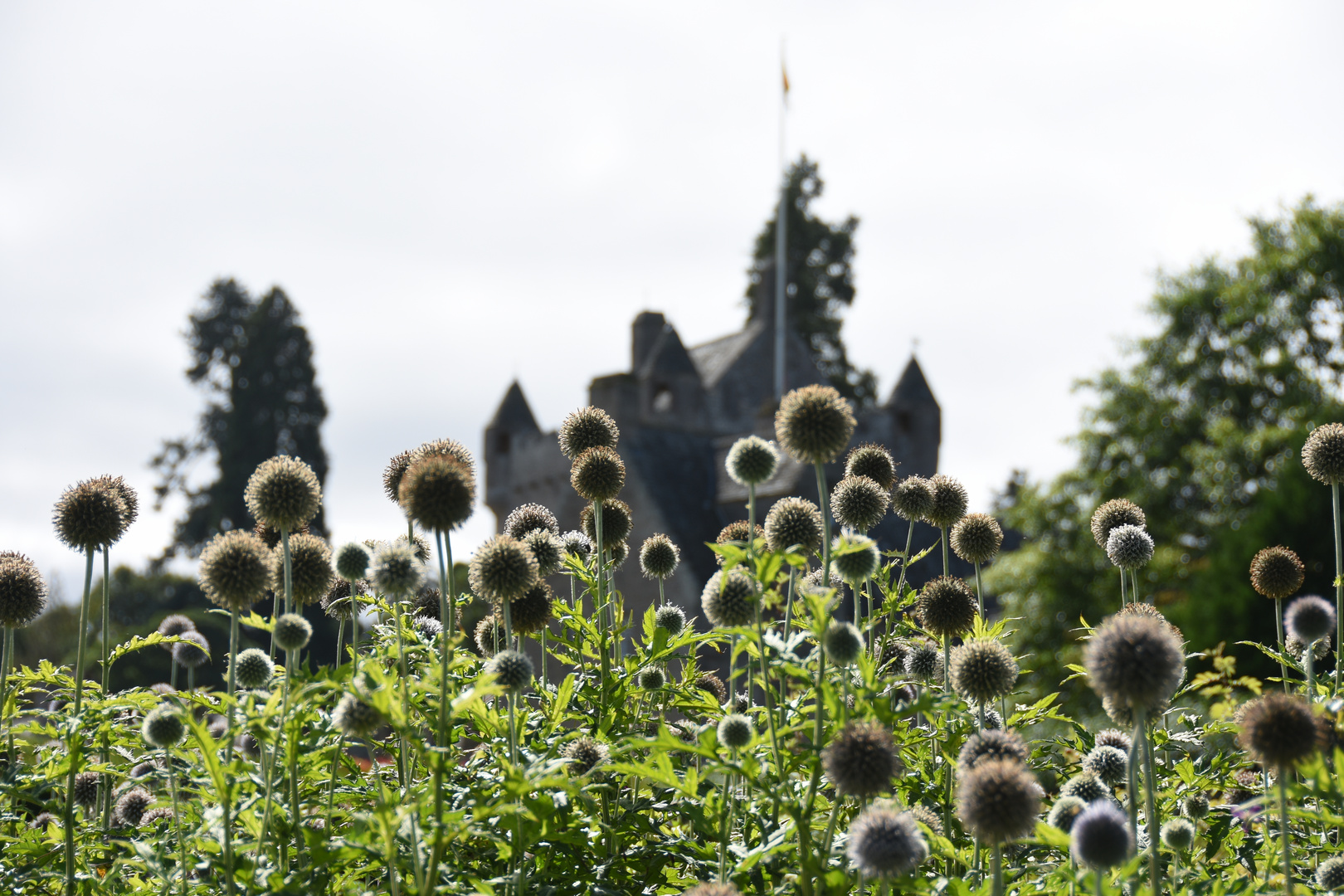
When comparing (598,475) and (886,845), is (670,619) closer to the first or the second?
(598,475)

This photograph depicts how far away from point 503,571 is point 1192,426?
3456cm

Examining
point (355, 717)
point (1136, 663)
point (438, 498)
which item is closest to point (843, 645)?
point (1136, 663)

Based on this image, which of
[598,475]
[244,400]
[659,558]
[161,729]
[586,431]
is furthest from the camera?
[244,400]

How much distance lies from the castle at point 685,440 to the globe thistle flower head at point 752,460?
1950cm

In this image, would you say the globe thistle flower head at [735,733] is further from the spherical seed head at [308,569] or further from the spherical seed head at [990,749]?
the spherical seed head at [308,569]

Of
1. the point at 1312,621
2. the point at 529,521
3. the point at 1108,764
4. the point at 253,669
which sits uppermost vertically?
the point at 529,521

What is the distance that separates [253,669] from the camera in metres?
3.46

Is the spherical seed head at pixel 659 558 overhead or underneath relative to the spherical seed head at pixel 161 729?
→ overhead

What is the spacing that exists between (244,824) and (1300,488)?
21.3 meters

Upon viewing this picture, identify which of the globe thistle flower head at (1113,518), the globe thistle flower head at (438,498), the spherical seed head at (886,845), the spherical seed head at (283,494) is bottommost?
the spherical seed head at (886,845)

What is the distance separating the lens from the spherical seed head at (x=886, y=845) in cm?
233

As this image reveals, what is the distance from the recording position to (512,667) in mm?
2861

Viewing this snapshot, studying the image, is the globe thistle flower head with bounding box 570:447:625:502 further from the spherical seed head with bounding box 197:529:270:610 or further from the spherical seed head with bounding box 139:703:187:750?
the spherical seed head with bounding box 139:703:187:750

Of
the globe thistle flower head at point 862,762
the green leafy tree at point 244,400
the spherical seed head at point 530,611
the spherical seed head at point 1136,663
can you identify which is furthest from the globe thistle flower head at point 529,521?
the green leafy tree at point 244,400
